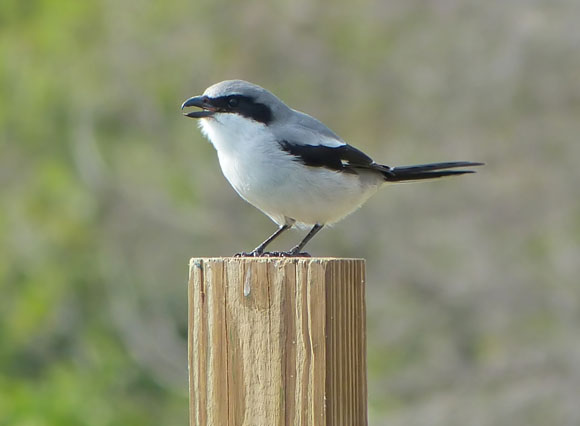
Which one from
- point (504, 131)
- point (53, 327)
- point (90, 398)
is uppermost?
point (504, 131)

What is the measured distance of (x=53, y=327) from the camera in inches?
514

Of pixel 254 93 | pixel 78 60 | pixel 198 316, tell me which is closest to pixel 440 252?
pixel 78 60

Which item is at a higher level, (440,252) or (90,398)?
(440,252)

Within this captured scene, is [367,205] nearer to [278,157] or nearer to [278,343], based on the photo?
[278,157]

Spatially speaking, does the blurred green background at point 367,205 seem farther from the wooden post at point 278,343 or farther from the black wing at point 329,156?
the wooden post at point 278,343

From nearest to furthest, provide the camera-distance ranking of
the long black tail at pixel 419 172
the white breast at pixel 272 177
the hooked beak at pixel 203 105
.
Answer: the white breast at pixel 272 177 < the hooked beak at pixel 203 105 < the long black tail at pixel 419 172

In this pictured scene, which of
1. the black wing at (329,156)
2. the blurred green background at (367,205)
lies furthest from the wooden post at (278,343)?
the blurred green background at (367,205)

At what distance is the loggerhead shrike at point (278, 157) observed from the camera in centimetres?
396

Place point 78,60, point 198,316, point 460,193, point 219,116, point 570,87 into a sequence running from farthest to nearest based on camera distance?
1. point 78,60
2. point 460,193
3. point 570,87
4. point 219,116
5. point 198,316

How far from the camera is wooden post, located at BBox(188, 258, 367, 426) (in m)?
2.36

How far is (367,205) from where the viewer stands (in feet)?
33.4

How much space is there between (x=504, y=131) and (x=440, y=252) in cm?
166

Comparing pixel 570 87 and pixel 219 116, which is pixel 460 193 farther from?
pixel 219 116

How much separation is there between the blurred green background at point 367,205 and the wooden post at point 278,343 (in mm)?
5922
